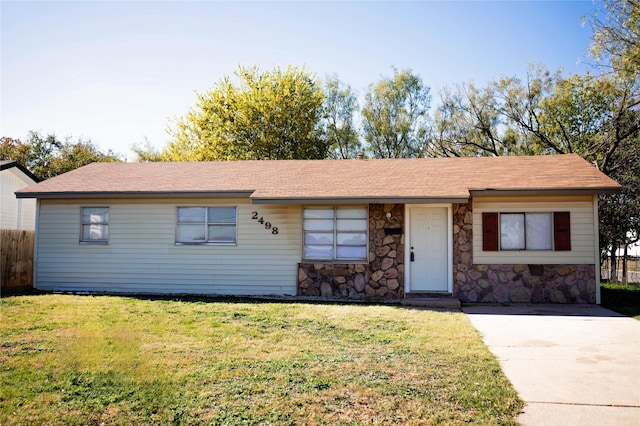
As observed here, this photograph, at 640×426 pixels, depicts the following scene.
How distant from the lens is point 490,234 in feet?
36.8

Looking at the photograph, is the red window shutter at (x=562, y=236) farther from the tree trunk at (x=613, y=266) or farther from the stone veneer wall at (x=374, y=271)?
the tree trunk at (x=613, y=266)

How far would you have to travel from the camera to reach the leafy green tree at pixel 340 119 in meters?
33.6

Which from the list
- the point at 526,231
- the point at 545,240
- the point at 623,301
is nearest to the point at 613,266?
the point at 623,301

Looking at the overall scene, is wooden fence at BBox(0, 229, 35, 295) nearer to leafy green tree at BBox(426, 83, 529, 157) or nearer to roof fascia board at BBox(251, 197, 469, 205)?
roof fascia board at BBox(251, 197, 469, 205)

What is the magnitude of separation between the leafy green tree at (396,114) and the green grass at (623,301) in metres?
18.5

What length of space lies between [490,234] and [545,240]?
1271 mm

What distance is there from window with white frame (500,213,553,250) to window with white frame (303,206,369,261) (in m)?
3.20

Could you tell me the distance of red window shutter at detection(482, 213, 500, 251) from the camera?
1120 cm

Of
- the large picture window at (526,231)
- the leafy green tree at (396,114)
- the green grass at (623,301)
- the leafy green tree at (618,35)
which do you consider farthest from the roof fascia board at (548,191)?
the leafy green tree at (396,114)

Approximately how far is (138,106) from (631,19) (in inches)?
713

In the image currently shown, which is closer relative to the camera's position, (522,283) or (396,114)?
(522,283)

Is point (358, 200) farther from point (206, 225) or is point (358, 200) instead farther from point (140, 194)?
point (140, 194)

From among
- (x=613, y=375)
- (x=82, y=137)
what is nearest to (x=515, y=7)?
(x=613, y=375)

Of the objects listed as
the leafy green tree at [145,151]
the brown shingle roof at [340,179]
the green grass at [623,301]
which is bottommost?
the green grass at [623,301]
